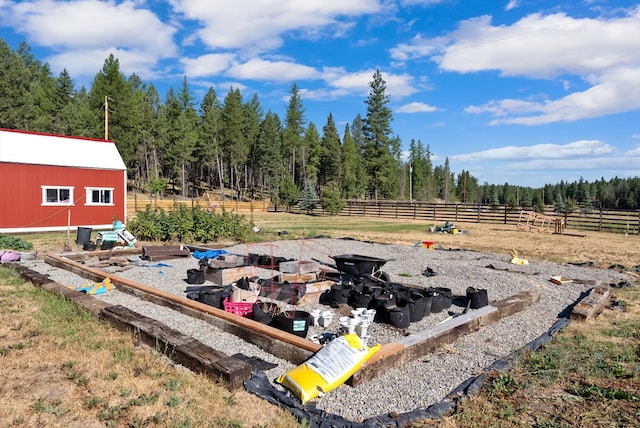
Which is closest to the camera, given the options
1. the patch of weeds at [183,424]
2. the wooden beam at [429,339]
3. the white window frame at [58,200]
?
the patch of weeds at [183,424]

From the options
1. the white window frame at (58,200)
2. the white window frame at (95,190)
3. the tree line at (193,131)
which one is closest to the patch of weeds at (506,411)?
the white window frame at (58,200)

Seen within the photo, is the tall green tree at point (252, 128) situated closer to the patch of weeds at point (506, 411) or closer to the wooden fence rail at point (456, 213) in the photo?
the wooden fence rail at point (456, 213)

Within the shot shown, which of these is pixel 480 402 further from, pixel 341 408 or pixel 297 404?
pixel 297 404

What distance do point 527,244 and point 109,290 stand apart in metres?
15.5

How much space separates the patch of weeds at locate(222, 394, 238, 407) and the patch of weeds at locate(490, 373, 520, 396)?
88.7 inches

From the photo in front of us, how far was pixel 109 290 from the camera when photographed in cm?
771

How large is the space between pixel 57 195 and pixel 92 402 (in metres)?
18.6

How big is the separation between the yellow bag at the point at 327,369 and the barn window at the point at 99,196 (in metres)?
19.1

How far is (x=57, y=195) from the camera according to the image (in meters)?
19.0

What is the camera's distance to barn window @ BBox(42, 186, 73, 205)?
61.0 ft

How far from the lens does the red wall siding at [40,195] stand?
1755cm

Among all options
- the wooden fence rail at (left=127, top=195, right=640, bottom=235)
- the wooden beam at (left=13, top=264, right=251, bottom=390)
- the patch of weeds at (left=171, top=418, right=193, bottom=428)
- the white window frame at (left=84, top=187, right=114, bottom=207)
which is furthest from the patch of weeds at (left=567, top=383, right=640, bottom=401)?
the wooden fence rail at (left=127, top=195, right=640, bottom=235)

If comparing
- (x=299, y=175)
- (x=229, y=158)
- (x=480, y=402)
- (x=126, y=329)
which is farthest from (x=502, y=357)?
Answer: (x=299, y=175)

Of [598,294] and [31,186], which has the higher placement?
[31,186]
